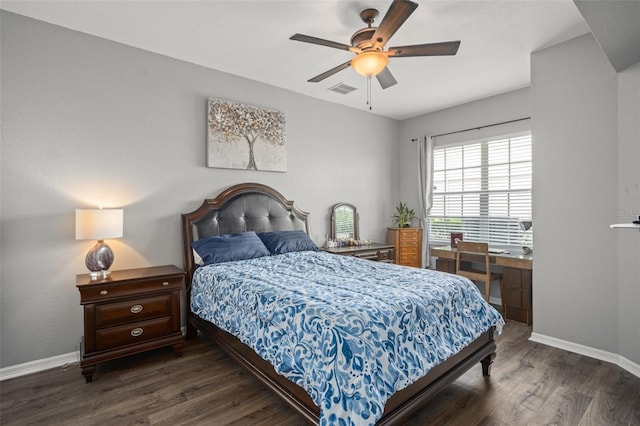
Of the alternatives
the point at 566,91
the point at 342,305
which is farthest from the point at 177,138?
the point at 566,91

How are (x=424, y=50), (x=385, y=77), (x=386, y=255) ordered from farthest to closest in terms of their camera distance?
(x=386, y=255) < (x=385, y=77) < (x=424, y=50)

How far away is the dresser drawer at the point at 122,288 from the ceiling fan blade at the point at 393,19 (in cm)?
256

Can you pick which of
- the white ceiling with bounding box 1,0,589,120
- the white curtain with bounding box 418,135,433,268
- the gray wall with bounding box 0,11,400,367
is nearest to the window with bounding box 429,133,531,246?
the white curtain with bounding box 418,135,433,268

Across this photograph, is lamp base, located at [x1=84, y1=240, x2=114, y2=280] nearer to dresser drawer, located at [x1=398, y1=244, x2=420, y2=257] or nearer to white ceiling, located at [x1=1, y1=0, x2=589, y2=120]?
white ceiling, located at [x1=1, y1=0, x2=589, y2=120]

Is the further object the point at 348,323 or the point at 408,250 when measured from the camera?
the point at 408,250

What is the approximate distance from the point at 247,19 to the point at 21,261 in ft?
8.96

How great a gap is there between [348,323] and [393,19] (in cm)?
184

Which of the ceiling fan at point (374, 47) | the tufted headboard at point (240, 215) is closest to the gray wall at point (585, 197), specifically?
the ceiling fan at point (374, 47)

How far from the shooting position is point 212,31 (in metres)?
2.85

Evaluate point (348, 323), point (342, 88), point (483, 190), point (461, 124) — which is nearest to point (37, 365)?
point (348, 323)

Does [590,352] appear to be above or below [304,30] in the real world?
below

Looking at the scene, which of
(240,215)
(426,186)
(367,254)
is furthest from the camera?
(426,186)

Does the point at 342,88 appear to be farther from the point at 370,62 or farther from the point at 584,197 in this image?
the point at 584,197

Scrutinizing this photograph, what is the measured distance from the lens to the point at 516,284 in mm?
3768
